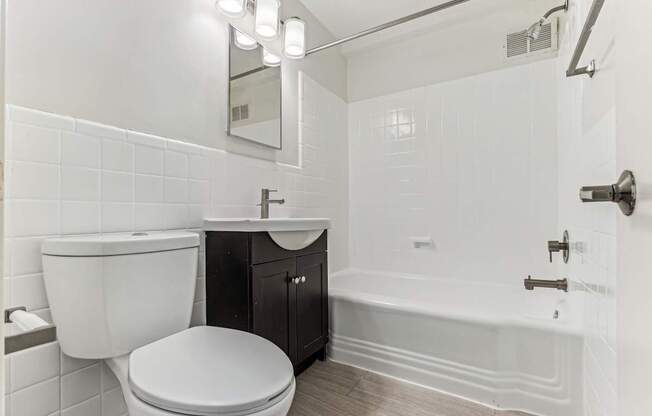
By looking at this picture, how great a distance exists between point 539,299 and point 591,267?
992mm

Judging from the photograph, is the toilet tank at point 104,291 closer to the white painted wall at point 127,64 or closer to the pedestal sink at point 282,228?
the pedestal sink at point 282,228

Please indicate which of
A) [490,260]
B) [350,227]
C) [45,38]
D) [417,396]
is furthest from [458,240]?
[45,38]

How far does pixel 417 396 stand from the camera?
1.54 m

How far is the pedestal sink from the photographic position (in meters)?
1.36

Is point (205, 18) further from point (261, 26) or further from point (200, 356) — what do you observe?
point (200, 356)

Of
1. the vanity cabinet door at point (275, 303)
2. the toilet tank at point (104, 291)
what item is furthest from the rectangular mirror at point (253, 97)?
the toilet tank at point (104, 291)

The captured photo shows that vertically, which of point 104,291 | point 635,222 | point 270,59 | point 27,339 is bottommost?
point 104,291

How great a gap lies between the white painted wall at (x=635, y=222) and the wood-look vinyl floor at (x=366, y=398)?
43.9 inches

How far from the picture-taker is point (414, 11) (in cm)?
223

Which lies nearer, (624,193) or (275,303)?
(624,193)

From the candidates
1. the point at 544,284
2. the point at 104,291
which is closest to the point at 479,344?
the point at 544,284

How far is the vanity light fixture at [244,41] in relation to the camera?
1.71 metres

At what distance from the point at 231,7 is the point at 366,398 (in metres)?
2.06

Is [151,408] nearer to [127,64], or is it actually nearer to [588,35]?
[127,64]
